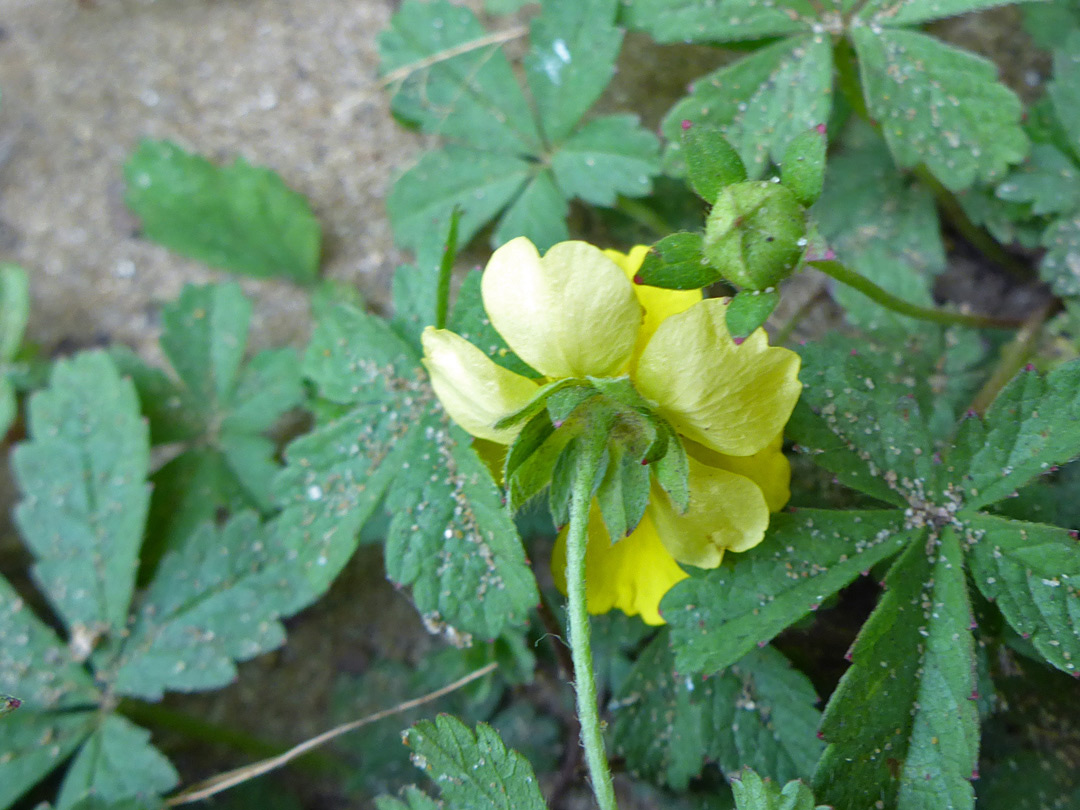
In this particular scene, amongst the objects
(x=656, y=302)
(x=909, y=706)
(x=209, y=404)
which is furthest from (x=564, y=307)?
(x=209, y=404)

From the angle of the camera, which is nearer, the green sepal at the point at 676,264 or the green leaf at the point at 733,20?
the green sepal at the point at 676,264

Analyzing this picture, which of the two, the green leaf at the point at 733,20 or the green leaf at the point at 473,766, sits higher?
the green leaf at the point at 733,20

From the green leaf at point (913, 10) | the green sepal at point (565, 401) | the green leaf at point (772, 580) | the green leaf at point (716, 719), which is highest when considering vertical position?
the green sepal at point (565, 401)

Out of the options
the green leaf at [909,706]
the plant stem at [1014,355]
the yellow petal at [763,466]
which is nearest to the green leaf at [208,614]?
the yellow petal at [763,466]

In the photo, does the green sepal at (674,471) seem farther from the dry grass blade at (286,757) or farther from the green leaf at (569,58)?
the green leaf at (569,58)

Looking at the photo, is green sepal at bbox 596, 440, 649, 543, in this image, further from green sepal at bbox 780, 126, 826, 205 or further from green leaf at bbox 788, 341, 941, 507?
green sepal at bbox 780, 126, 826, 205

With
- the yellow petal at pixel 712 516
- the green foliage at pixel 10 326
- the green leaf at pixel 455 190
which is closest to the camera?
the yellow petal at pixel 712 516

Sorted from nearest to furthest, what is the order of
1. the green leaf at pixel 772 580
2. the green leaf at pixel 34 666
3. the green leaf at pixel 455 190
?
the green leaf at pixel 772 580 < the green leaf at pixel 34 666 < the green leaf at pixel 455 190
